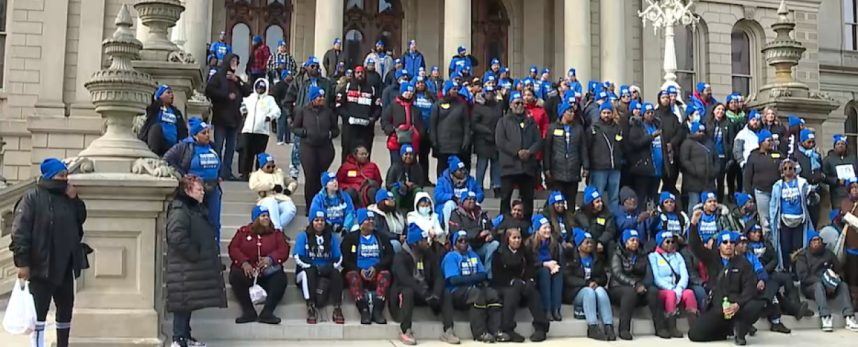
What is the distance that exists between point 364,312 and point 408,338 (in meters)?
0.69

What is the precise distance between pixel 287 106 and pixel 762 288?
9.11 metres

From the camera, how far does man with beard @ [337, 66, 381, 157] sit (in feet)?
46.6

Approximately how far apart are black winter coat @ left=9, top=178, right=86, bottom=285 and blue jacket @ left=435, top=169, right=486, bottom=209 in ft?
18.0

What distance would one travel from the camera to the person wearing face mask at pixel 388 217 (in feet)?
37.0

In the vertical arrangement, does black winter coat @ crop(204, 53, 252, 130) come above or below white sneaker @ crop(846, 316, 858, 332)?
above

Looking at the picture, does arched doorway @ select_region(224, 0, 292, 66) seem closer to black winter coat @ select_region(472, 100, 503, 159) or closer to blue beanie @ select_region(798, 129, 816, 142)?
black winter coat @ select_region(472, 100, 503, 159)

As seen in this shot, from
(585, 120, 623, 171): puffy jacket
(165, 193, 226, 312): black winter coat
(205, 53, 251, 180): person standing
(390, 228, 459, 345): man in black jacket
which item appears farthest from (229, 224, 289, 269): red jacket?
(585, 120, 623, 171): puffy jacket

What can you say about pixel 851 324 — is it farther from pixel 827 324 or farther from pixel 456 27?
pixel 456 27

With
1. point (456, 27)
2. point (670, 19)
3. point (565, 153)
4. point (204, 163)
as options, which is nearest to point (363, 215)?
point (204, 163)

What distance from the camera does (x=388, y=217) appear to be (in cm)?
1162

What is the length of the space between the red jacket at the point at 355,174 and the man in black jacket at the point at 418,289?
2.12 m

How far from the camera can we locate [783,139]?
14281 millimetres

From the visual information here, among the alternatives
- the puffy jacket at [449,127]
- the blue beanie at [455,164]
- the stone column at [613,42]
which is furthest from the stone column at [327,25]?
the blue beanie at [455,164]

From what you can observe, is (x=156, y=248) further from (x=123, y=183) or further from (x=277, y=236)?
(x=277, y=236)
